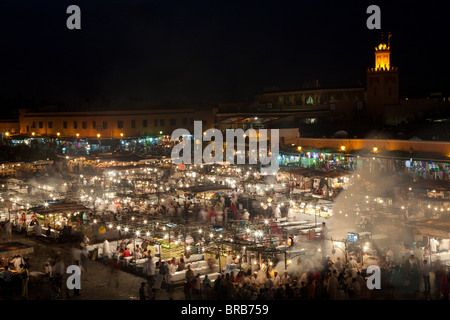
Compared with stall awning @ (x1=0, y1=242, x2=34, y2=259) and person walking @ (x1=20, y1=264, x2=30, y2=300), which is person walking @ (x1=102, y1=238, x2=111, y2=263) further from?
person walking @ (x1=20, y1=264, x2=30, y2=300)

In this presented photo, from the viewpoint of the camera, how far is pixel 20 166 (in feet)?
88.7

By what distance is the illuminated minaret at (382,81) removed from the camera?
40.4 m

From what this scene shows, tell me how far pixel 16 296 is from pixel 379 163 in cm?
1557

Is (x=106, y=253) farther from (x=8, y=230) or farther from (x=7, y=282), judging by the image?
(x=8, y=230)

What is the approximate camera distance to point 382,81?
4041 cm

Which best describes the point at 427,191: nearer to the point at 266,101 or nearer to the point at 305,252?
the point at 305,252

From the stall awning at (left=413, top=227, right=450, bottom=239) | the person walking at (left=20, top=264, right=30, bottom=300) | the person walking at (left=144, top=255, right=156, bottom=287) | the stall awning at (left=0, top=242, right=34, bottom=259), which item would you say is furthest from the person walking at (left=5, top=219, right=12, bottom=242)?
the stall awning at (left=413, top=227, right=450, bottom=239)

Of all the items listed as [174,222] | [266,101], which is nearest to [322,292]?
[174,222]

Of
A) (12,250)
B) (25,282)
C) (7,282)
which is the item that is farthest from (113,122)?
(25,282)

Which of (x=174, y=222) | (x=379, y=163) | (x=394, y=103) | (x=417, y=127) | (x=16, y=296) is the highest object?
(x=394, y=103)

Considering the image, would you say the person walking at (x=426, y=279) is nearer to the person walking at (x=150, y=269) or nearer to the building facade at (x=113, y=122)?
the person walking at (x=150, y=269)

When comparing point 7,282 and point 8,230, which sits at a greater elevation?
point 8,230

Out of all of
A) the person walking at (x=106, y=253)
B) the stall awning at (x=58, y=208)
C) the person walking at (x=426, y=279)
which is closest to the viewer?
the person walking at (x=426, y=279)

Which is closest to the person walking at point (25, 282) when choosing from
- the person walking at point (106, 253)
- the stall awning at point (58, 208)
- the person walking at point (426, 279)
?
the person walking at point (106, 253)
